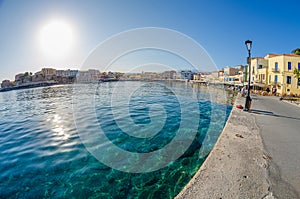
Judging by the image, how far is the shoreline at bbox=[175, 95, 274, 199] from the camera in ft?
9.00

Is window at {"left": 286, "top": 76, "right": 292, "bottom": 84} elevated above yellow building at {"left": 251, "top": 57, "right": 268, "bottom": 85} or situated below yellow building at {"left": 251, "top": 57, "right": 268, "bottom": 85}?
below

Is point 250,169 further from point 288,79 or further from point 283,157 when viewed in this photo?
point 288,79

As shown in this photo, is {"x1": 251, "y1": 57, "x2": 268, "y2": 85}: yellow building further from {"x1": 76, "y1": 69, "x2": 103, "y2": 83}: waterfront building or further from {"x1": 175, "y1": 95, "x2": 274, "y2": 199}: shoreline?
{"x1": 76, "y1": 69, "x2": 103, "y2": 83}: waterfront building

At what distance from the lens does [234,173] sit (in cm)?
329

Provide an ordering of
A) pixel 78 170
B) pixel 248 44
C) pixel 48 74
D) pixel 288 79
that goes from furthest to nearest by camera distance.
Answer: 1. pixel 48 74
2. pixel 288 79
3. pixel 248 44
4. pixel 78 170

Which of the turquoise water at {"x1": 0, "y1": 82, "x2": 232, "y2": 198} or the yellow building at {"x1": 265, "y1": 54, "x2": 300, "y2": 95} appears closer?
the turquoise water at {"x1": 0, "y1": 82, "x2": 232, "y2": 198}

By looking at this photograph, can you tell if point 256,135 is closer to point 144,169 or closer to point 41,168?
point 144,169

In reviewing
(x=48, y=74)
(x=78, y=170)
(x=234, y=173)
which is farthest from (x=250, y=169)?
(x=48, y=74)

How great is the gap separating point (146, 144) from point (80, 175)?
107 inches

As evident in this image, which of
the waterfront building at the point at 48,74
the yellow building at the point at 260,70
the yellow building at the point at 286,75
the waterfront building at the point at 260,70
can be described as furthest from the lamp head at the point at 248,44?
the waterfront building at the point at 48,74

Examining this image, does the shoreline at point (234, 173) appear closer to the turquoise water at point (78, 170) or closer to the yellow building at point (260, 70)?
the turquoise water at point (78, 170)

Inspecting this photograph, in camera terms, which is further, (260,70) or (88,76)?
(88,76)

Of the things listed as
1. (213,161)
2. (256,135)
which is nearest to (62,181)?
(213,161)

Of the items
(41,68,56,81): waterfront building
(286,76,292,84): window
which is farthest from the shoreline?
(41,68,56,81): waterfront building
